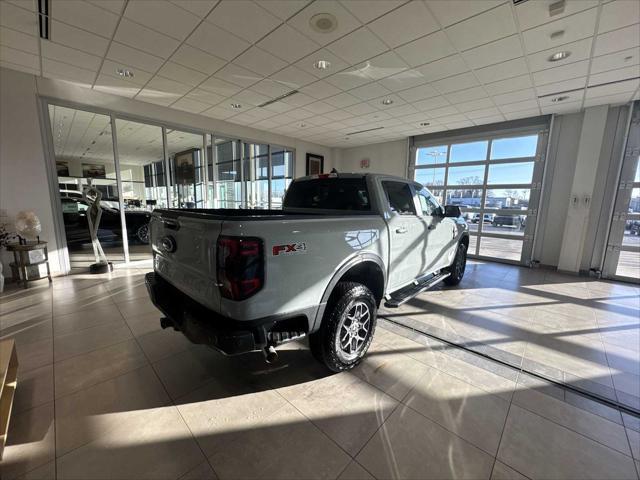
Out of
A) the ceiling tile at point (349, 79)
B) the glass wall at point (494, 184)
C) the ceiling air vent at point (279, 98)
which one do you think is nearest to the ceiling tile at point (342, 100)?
the ceiling tile at point (349, 79)

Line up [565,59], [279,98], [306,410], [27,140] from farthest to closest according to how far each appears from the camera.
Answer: [279,98], [27,140], [565,59], [306,410]

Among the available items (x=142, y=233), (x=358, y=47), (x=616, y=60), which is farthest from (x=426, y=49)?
(x=142, y=233)

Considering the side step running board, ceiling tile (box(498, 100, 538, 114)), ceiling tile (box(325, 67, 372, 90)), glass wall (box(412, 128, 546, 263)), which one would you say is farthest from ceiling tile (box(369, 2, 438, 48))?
glass wall (box(412, 128, 546, 263))

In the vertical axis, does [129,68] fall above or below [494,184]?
above

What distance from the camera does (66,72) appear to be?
12.1ft

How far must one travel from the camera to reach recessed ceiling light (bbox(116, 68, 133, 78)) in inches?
141

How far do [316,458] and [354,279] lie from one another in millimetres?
1179

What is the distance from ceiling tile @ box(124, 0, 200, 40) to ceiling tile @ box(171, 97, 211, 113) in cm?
212

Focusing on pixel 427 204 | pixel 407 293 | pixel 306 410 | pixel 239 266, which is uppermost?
pixel 427 204

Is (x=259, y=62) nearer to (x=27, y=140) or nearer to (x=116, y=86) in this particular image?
(x=116, y=86)

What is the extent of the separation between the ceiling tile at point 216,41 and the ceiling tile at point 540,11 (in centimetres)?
269

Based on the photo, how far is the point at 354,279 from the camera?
2.17 metres

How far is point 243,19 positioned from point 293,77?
1251 mm

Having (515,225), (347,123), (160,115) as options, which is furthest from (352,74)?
(515,225)
